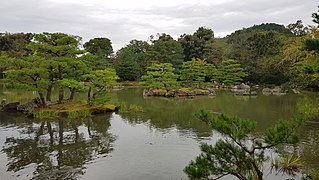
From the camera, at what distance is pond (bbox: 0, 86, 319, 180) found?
812 cm

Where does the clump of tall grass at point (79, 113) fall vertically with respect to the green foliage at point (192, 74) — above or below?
below

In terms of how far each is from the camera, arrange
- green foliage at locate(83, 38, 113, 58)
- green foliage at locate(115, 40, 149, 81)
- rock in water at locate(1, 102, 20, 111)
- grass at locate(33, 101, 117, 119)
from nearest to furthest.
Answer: grass at locate(33, 101, 117, 119)
rock in water at locate(1, 102, 20, 111)
green foliage at locate(115, 40, 149, 81)
green foliage at locate(83, 38, 113, 58)

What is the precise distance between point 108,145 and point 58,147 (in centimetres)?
162

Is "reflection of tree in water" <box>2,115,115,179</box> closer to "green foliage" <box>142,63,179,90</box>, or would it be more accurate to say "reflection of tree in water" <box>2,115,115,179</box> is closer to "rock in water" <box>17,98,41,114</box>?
"rock in water" <box>17,98,41,114</box>

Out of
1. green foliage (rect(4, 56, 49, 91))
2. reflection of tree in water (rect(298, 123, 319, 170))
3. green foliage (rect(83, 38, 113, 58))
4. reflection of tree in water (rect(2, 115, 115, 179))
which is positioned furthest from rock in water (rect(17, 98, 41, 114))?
green foliage (rect(83, 38, 113, 58))

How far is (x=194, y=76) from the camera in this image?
3225 centimetres

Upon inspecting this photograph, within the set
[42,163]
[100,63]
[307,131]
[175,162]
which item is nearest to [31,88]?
[42,163]

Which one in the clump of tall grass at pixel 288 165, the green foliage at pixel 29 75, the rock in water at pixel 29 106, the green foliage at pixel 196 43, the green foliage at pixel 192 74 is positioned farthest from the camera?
the green foliage at pixel 196 43

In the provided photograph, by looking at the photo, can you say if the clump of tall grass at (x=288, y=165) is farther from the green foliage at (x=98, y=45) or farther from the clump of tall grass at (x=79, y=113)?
the green foliage at (x=98, y=45)

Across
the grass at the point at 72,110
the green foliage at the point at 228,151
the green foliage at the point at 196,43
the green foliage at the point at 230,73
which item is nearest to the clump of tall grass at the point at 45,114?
the grass at the point at 72,110

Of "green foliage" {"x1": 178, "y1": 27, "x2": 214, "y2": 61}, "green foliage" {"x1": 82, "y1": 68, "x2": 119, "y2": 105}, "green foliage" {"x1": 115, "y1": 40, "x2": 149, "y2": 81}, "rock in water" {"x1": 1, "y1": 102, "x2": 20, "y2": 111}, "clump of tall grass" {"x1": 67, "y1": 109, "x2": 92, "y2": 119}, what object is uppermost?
"green foliage" {"x1": 178, "y1": 27, "x2": 214, "y2": 61}

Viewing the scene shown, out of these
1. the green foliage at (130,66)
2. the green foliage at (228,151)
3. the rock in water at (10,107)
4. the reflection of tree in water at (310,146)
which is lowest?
the reflection of tree in water at (310,146)

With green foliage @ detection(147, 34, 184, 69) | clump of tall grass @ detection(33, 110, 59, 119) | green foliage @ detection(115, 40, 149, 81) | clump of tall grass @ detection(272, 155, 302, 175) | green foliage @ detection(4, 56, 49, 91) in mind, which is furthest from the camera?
green foliage @ detection(115, 40, 149, 81)

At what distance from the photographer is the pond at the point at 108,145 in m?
8.12
